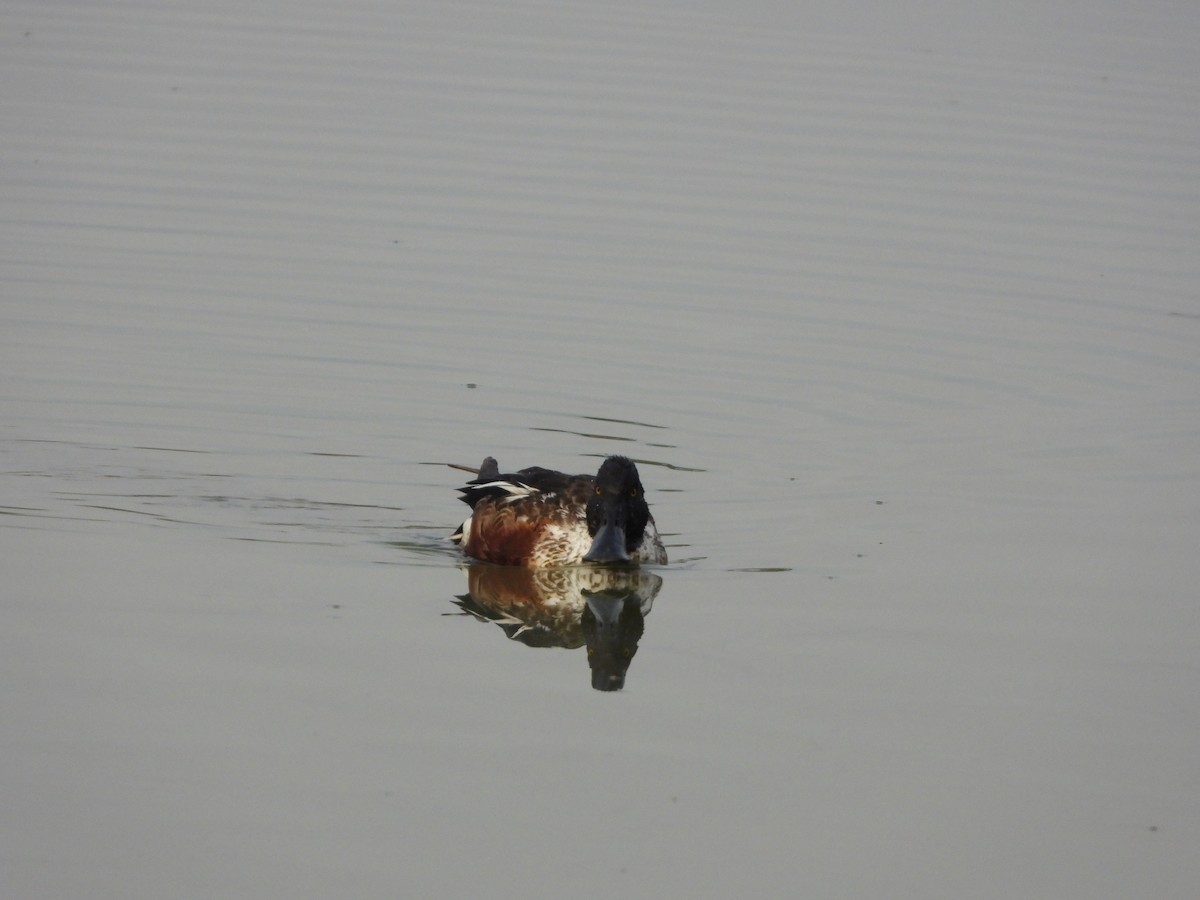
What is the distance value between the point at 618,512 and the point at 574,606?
0.54 metres

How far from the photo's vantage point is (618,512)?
9781mm

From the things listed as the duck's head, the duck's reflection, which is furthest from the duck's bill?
the duck's reflection

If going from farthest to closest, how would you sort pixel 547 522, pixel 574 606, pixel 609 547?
pixel 547 522, pixel 609 547, pixel 574 606

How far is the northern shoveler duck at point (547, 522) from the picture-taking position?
989cm

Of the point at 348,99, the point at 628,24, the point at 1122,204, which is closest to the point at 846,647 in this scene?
the point at 1122,204

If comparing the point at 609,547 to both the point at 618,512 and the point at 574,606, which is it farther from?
the point at 574,606

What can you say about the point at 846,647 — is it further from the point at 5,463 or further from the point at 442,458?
the point at 5,463

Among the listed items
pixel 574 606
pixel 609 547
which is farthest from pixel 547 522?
pixel 574 606

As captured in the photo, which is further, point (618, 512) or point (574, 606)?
point (618, 512)

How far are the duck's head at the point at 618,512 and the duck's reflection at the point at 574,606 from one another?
19 centimetres

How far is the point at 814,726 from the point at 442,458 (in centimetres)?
442

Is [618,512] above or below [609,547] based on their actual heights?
above

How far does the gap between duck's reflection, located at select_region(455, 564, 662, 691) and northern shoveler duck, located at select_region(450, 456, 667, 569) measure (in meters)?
0.10

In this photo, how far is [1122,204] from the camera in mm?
17859
